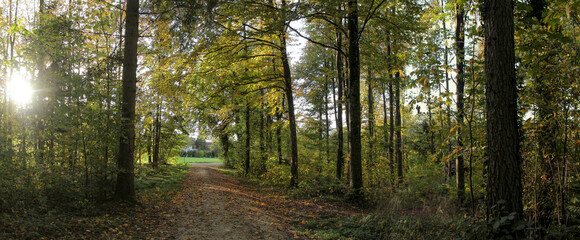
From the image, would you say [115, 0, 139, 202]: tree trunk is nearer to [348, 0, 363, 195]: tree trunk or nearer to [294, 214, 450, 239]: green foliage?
[294, 214, 450, 239]: green foliage

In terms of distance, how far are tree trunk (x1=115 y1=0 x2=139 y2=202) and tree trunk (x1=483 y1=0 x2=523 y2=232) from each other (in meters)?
7.80

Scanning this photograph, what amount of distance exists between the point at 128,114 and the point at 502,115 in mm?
8268

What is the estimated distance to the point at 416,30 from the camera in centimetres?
862

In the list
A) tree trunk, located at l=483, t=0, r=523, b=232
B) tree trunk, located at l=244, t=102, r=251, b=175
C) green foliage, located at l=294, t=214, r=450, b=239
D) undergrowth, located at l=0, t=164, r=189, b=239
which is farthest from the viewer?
tree trunk, located at l=244, t=102, r=251, b=175

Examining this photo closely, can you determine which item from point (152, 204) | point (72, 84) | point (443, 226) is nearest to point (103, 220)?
point (152, 204)

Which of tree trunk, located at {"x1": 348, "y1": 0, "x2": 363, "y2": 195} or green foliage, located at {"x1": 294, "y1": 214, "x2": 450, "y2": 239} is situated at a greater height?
tree trunk, located at {"x1": 348, "y1": 0, "x2": 363, "y2": 195}

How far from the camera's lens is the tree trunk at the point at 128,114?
293 inches

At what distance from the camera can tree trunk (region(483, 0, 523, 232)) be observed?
3629 mm

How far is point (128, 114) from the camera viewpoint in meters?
7.59

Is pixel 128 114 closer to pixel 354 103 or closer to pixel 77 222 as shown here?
pixel 77 222

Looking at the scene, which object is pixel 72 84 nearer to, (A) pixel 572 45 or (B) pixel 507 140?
(B) pixel 507 140

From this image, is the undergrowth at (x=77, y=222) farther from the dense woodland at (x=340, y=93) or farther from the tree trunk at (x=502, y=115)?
the tree trunk at (x=502, y=115)

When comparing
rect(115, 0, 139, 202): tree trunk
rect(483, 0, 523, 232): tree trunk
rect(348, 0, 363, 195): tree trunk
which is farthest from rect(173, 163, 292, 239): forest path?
rect(483, 0, 523, 232): tree trunk

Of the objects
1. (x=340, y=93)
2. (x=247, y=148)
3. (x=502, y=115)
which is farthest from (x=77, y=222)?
(x=247, y=148)
